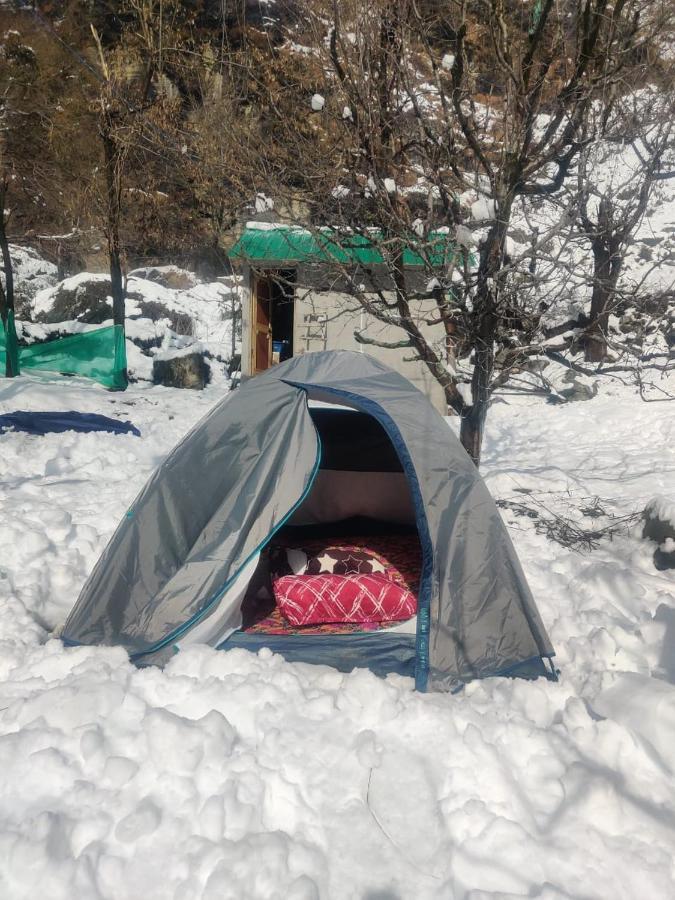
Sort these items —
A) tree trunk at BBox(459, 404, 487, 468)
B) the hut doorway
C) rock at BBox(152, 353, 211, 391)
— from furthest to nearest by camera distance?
rock at BBox(152, 353, 211, 391) < the hut doorway < tree trunk at BBox(459, 404, 487, 468)

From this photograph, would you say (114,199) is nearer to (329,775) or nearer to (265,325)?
(265,325)

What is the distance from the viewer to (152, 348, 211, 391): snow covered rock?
45.5 feet

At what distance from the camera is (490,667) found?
318cm

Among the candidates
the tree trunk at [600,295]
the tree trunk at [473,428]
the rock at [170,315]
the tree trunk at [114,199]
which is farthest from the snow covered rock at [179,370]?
the tree trunk at [600,295]

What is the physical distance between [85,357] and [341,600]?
1035cm

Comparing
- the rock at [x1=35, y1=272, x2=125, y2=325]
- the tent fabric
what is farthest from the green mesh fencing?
the rock at [x1=35, y1=272, x2=125, y2=325]

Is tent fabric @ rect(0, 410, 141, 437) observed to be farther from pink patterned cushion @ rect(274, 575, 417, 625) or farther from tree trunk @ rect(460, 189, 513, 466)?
pink patterned cushion @ rect(274, 575, 417, 625)

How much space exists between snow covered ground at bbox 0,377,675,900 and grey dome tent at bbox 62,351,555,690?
172 mm

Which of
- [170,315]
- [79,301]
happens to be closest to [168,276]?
[170,315]

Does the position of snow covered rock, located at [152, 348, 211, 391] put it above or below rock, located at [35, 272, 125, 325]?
below

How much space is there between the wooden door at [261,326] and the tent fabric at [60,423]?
4.72 metres

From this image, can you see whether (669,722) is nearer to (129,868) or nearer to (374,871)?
(374,871)

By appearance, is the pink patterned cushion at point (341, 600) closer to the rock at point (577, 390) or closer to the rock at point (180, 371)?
the rock at point (577, 390)

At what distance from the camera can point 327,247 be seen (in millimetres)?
5609
